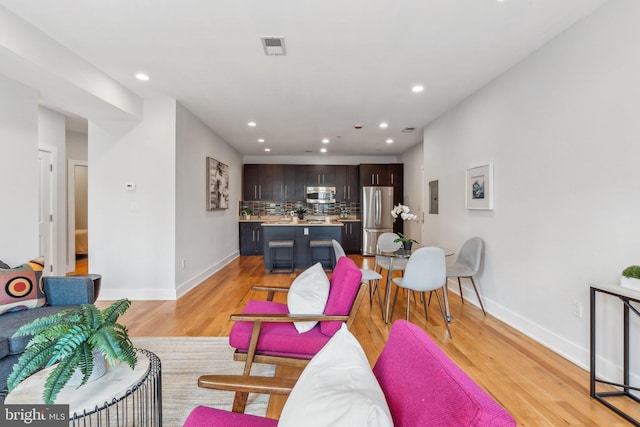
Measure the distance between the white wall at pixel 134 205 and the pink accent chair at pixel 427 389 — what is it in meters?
3.31

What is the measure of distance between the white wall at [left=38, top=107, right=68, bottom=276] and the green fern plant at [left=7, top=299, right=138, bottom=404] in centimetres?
452

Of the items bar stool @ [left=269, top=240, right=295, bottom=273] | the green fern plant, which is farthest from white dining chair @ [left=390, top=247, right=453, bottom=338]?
bar stool @ [left=269, top=240, right=295, bottom=273]

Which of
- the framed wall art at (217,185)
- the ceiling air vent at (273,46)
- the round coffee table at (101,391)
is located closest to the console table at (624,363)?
the round coffee table at (101,391)

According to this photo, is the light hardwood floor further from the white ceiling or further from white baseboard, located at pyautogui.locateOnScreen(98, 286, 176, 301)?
the white ceiling

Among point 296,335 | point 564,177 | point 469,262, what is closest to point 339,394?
point 296,335

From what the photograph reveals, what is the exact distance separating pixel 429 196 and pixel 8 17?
203 inches

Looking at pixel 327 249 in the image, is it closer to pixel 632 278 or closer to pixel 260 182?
pixel 260 182

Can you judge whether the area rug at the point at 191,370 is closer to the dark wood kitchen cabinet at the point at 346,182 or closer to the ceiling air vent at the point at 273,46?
the ceiling air vent at the point at 273,46

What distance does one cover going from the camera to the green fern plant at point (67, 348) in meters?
1.12

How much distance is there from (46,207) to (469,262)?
601cm

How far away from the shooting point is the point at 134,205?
398 cm

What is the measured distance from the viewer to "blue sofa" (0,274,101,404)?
1789 mm

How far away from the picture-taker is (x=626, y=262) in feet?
6.64

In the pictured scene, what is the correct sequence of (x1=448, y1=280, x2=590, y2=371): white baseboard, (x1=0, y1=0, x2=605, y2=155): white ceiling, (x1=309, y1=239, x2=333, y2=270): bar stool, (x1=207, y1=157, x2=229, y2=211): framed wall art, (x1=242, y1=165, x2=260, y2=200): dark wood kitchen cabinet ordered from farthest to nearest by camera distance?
(x1=242, y1=165, x2=260, y2=200): dark wood kitchen cabinet
(x1=309, y1=239, x2=333, y2=270): bar stool
(x1=207, y1=157, x2=229, y2=211): framed wall art
(x1=448, y1=280, x2=590, y2=371): white baseboard
(x1=0, y1=0, x2=605, y2=155): white ceiling
